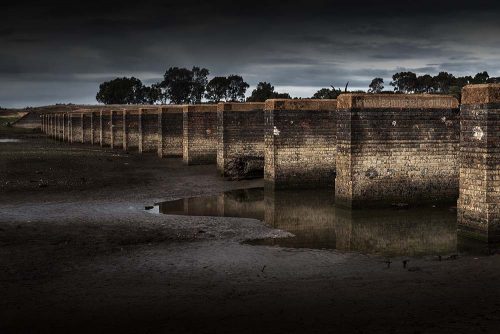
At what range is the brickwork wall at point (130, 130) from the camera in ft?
118

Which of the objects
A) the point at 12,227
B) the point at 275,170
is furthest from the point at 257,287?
the point at 275,170

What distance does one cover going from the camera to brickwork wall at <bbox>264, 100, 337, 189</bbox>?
17.1 meters

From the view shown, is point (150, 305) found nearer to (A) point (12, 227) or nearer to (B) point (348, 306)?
(B) point (348, 306)

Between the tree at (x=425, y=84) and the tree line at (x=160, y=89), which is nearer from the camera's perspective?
the tree at (x=425, y=84)

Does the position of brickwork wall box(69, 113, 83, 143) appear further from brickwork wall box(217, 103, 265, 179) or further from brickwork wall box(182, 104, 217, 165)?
brickwork wall box(217, 103, 265, 179)

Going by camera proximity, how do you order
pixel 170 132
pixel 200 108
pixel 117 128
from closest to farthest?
pixel 200 108 → pixel 170 132 → pixel 117 128

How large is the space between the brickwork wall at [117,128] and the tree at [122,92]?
83301mm

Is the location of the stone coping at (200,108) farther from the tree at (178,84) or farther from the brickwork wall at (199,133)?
the tree at (178,84)

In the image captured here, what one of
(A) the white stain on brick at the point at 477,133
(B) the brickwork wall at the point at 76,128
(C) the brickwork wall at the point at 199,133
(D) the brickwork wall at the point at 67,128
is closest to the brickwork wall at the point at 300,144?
(A) the white stain on brick at the point at 477,133

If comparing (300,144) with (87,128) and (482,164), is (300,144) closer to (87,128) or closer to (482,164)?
(482,164)

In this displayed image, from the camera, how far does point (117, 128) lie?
1555 inches

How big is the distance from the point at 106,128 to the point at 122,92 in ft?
265

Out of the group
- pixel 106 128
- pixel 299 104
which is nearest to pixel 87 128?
pixel 106 128

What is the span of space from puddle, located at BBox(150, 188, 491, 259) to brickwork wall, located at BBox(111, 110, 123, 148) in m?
23.8
